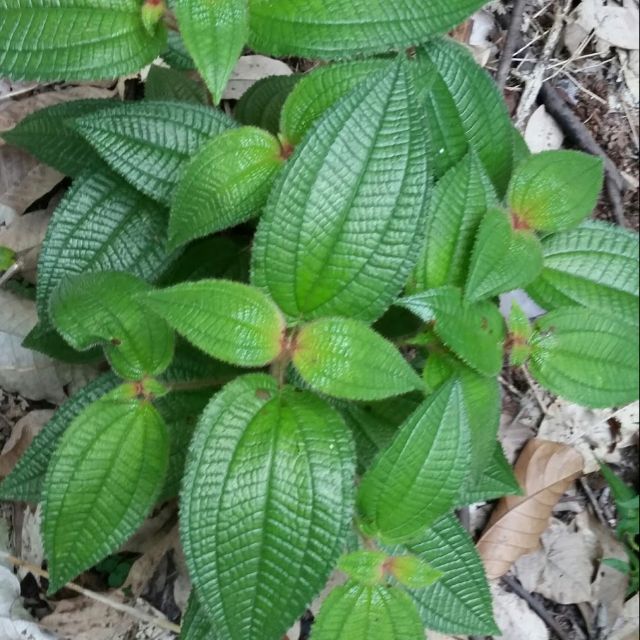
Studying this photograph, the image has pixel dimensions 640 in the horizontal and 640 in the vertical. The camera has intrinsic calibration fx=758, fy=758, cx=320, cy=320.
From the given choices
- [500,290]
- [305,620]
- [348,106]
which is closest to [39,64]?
[348,106]

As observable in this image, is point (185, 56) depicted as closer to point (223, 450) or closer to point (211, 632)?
point (223, 450)

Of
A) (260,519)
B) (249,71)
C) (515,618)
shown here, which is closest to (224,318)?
(260,519)

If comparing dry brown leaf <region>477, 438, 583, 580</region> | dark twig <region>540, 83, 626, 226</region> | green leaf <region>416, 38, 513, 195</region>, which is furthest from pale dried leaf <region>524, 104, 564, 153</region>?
dry brown leaf <region>477, 438, 583, 580</region>

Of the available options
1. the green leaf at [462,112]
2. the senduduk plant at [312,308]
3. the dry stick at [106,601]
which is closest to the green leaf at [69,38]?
the senduduk plant at [312,308]

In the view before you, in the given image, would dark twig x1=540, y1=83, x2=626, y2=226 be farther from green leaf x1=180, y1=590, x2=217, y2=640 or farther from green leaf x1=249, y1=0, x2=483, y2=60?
green leaf x1=180, y1=590, x2=217, y2=640

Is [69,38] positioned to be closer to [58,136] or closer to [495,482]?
[58,136]
